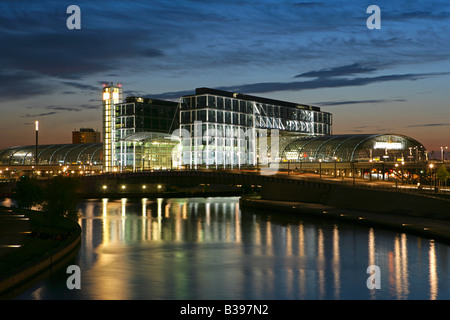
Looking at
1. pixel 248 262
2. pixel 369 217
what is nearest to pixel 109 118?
pixel 369 217

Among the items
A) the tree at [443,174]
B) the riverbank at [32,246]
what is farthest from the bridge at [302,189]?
the riverbank at [32,246]

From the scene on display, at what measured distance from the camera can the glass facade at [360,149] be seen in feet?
451

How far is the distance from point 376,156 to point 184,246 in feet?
293

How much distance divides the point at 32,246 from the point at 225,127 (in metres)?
104

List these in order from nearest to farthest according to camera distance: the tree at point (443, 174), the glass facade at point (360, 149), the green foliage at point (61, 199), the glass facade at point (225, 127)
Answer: the green foliage at point (61, 199) < the tree at point (443, 174) < the glass facade at point (360, 149) < the glass facade at point (225, 127)

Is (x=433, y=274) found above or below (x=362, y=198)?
below

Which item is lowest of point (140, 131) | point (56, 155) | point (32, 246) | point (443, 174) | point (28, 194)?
point (32, 246)

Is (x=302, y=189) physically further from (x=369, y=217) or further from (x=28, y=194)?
(x=28, y=194)

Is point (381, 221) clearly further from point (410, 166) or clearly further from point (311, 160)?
point (311, 160)

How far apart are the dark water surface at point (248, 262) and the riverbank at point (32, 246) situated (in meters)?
1.13

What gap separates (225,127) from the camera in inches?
5787

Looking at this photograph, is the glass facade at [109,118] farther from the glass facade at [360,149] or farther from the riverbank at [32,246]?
the riverbank at [32,246]
